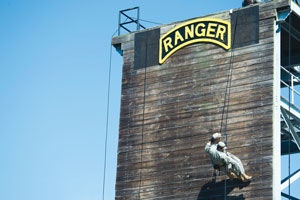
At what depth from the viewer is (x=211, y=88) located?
36.5 metres

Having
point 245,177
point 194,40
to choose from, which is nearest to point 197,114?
point 194,40

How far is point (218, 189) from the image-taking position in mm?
35188

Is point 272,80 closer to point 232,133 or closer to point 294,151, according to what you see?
point 232,133

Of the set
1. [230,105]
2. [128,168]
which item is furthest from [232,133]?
[128,168]

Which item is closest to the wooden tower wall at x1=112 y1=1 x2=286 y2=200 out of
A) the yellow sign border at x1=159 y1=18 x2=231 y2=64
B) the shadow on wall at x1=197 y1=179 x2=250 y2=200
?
the shadow on wall at x1=197 y1=179 x2=250 y2=200

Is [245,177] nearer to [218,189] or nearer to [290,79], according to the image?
[218,189]

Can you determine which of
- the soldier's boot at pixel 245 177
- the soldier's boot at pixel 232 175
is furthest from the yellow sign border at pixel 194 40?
the soldier's boot at pixel 245 177

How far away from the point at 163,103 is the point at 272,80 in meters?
3.97

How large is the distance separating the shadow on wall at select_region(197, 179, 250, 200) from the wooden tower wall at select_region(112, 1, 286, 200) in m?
0.03

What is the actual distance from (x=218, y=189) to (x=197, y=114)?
2735 mm

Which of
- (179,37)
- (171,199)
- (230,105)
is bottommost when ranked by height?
(171,199)

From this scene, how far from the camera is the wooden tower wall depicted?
3512 centimetres

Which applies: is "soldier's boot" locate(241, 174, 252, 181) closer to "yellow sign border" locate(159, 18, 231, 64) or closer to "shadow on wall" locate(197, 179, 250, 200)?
"shadow on wall" locate(197, 179, 250, 200)

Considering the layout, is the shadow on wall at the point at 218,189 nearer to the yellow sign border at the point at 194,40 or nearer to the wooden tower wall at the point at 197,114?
the wooden tower wall at the point at 197,114
